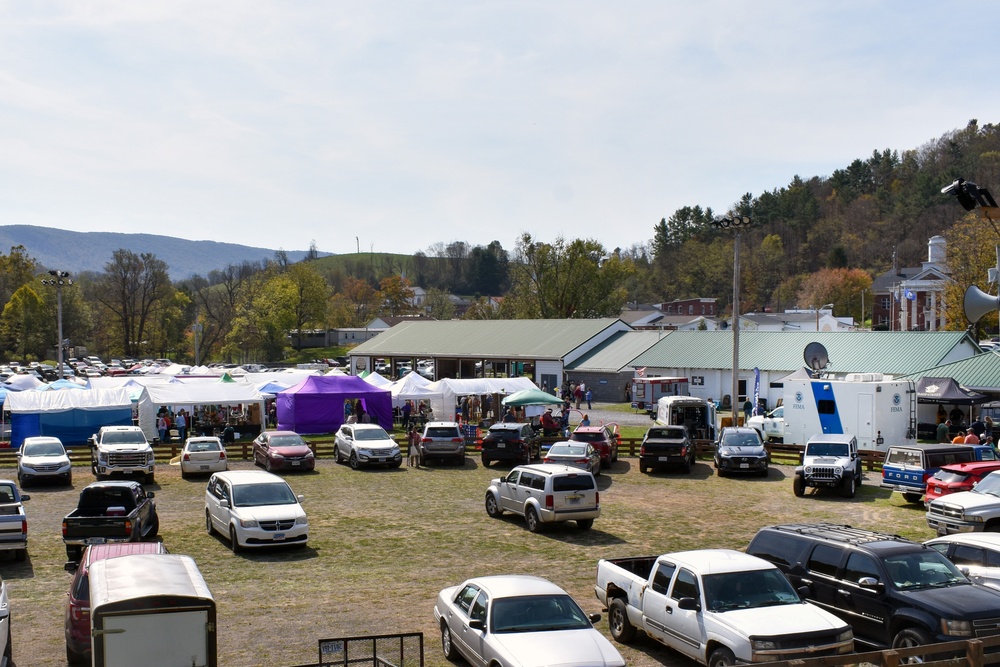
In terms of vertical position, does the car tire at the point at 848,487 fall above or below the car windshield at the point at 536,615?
below

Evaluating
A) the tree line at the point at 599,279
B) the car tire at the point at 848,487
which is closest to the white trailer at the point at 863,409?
the car tire at the point at 848,487

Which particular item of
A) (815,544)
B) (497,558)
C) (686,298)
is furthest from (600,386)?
(686,298)

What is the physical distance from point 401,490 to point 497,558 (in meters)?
9.84

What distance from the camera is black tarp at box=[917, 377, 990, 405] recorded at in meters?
37.6

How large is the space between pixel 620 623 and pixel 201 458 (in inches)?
850

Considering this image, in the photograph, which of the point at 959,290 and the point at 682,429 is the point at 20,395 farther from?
the point at 959,290

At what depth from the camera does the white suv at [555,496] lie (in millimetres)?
20734

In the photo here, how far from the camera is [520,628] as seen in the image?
10680 millimetres

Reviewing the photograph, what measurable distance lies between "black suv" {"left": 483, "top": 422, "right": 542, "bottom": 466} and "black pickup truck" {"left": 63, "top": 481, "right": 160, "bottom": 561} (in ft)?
49.4

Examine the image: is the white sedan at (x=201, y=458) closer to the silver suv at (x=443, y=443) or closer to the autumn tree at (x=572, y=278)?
the silver suv at (x=443, y=443)

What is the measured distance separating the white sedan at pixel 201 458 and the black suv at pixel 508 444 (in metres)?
9.56

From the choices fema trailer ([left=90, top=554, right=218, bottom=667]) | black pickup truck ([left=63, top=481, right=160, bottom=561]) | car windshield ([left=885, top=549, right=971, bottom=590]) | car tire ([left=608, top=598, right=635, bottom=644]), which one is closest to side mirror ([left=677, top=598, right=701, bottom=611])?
car tire ([left=608, top=598, right=635, bottom=644])

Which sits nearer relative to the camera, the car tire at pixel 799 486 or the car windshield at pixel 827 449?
the car tire at pixel 799 486

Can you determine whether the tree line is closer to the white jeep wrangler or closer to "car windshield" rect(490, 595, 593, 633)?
the white jeep wrangler
